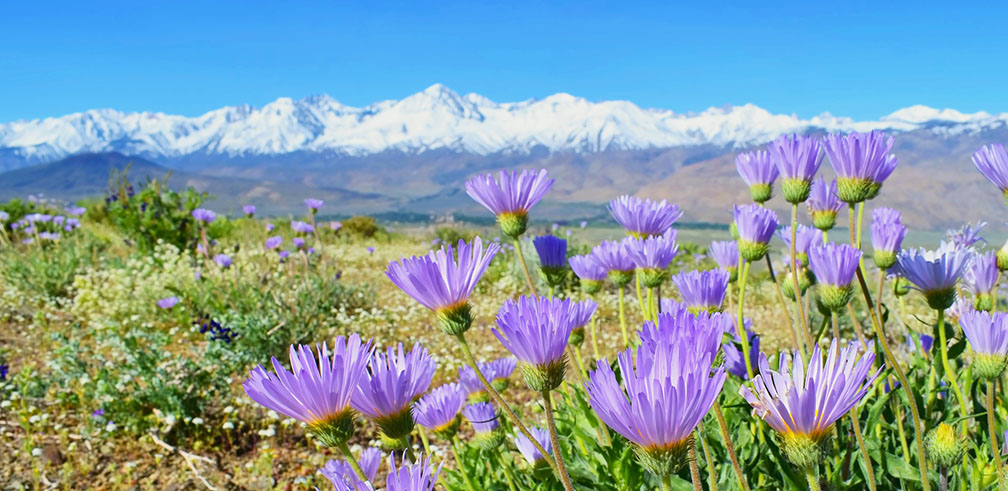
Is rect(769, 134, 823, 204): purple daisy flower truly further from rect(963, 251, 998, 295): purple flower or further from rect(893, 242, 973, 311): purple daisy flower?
rect(963, 251, 998, 295): purple flower

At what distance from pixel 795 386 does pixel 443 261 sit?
0.64m

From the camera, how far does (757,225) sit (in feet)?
5.56

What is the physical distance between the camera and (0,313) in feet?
19.9

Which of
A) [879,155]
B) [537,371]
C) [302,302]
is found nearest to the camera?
[537,371]

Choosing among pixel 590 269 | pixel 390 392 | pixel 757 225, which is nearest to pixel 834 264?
pixel 757 225

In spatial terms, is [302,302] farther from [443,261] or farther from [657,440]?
[657,440]

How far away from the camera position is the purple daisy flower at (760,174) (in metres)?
1.75

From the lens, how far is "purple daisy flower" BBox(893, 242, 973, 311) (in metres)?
1.55

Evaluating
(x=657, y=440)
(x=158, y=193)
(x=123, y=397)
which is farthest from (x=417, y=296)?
(x=158, y=193)

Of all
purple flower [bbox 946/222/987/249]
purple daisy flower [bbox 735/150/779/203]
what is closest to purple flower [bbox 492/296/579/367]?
purple daisy flower [bbox 735/150/779/203]

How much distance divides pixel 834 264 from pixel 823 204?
40 centimetres

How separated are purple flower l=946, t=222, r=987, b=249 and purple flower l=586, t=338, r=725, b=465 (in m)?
1.89

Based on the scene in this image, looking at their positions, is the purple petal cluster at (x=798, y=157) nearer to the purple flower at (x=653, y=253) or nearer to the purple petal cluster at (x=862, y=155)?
the purple petal cluster at (x=862, y=155)

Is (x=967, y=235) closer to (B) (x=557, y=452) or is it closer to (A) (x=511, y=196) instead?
(A) (x=511, y=196)
